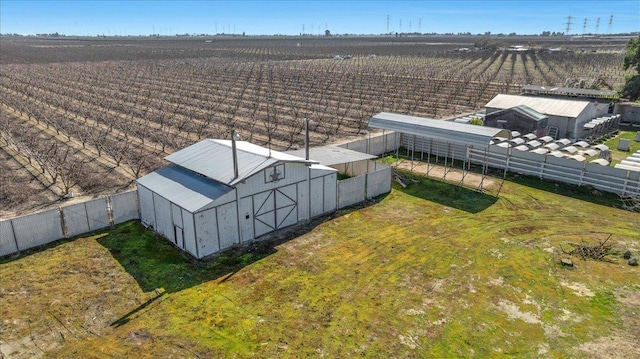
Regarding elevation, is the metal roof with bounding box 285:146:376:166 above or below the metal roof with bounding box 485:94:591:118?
below

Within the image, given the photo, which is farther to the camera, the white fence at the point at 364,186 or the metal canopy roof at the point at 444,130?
the metal canopy roof at the point at 444,130

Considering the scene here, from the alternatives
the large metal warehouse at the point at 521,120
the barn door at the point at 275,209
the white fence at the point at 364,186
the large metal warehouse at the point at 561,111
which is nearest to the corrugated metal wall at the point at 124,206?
the barn door at the point at 275,209

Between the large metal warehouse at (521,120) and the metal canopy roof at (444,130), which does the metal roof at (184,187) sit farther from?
the large metal warehouse at (521,120)

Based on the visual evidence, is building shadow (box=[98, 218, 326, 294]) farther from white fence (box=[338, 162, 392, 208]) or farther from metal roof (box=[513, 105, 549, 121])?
metal roof (box=[513, 105, 549, 121])

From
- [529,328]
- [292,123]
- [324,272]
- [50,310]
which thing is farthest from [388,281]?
[292,123]

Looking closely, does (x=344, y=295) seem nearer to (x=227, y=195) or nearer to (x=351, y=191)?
(x=227, y=195)

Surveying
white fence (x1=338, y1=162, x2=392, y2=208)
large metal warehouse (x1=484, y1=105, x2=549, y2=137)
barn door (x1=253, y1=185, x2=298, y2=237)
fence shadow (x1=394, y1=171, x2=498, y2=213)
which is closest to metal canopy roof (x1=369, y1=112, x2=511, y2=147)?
fence shadow (x1=394, y1=171, x2=498, y2=213)

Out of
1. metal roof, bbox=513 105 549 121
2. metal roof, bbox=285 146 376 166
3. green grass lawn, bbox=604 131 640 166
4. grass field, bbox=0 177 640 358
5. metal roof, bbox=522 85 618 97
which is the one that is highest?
metal roof, bbox=522 85 618 97

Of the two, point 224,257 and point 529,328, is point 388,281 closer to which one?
point 529,328
